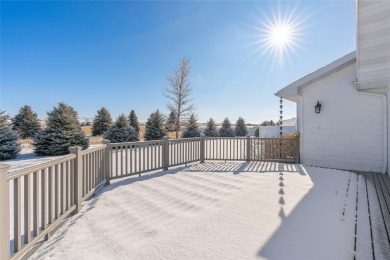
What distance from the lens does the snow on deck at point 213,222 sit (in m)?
2.02

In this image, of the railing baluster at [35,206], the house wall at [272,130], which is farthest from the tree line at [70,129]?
the railing baluster at [35,206]

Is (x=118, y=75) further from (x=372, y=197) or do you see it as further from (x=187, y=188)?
(x=372, y=197)

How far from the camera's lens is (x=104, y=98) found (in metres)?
18.4

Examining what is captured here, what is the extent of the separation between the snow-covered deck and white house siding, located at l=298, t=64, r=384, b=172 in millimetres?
1574

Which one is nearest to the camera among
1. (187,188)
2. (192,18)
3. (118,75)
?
(187,188)

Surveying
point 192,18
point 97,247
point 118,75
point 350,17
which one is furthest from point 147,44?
point 97,247

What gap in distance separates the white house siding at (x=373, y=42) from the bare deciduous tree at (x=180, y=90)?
13.1 m

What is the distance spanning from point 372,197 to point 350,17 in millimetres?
6095

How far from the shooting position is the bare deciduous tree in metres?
16.7

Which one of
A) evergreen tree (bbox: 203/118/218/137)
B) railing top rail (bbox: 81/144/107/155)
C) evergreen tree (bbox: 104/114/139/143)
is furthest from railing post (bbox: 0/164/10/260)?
evergreen tree (bbox: 203/118/218/137)

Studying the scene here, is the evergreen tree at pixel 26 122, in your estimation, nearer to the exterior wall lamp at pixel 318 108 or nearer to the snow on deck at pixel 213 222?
the snow on deck at pixel 213 222

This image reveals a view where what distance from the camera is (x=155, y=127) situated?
55.4 feet

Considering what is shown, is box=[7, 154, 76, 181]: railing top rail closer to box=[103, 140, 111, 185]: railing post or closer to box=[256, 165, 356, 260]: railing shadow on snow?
box=[103, 140, 111, 185]: railing post

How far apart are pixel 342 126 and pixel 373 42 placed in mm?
2559
